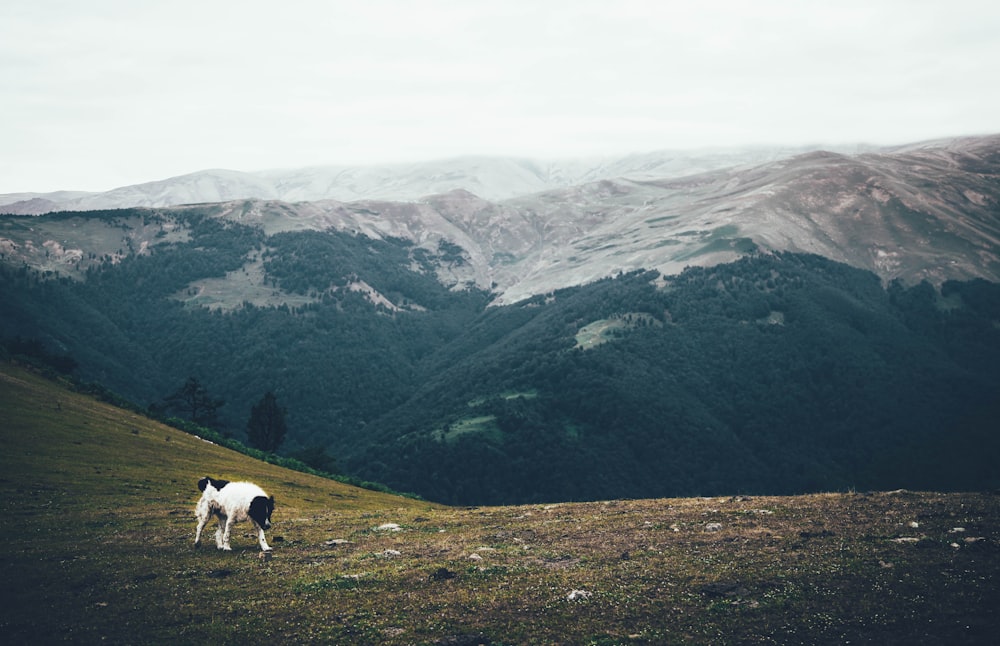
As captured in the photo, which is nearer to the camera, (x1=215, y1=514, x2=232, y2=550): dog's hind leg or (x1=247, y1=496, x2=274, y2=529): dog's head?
(x1=247, y1=496, x2=274, y2=529): dog's head

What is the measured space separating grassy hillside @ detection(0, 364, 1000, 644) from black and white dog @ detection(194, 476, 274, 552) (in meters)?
0.90

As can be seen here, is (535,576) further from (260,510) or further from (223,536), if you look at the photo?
(223,536)

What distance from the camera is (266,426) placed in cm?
15262

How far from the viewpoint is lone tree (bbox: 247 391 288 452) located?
15200cm

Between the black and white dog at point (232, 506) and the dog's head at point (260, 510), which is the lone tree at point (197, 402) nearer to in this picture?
the black and white dog at point (232, 506)

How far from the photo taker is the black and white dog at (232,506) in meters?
26.6

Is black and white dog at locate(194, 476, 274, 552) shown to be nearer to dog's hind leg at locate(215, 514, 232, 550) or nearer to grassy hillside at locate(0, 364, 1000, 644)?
dog's hind leg at locate(215, 514, 232, 550)

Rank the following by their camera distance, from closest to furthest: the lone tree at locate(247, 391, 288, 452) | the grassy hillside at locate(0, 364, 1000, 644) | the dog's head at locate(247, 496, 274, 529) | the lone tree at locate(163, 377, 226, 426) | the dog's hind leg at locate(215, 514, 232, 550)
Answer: the grassy hillside at locate(0, 364, 1000, 644), the dog's head at locate(247, 496, 274, 529), the dog's hind leg at locate(215, 514, 232, 550), the lone tree at locate(163, 377, 226, 426), the lone tree at locate(247, 391, 288, 452)

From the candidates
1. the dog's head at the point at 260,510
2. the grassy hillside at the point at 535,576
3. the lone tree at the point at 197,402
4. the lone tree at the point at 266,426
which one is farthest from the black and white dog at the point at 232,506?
the lone tree at the point at 266,426

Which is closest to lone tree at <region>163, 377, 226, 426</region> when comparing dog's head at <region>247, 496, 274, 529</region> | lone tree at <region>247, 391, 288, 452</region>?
lone tree at <region>247, 391, 288, 452</region>

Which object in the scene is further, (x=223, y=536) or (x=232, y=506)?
(x=223, y=536)

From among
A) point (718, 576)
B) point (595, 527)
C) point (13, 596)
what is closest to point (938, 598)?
point (718, 576)

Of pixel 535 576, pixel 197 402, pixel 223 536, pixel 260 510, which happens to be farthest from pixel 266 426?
pixel 535 576

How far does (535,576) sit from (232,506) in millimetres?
13857
